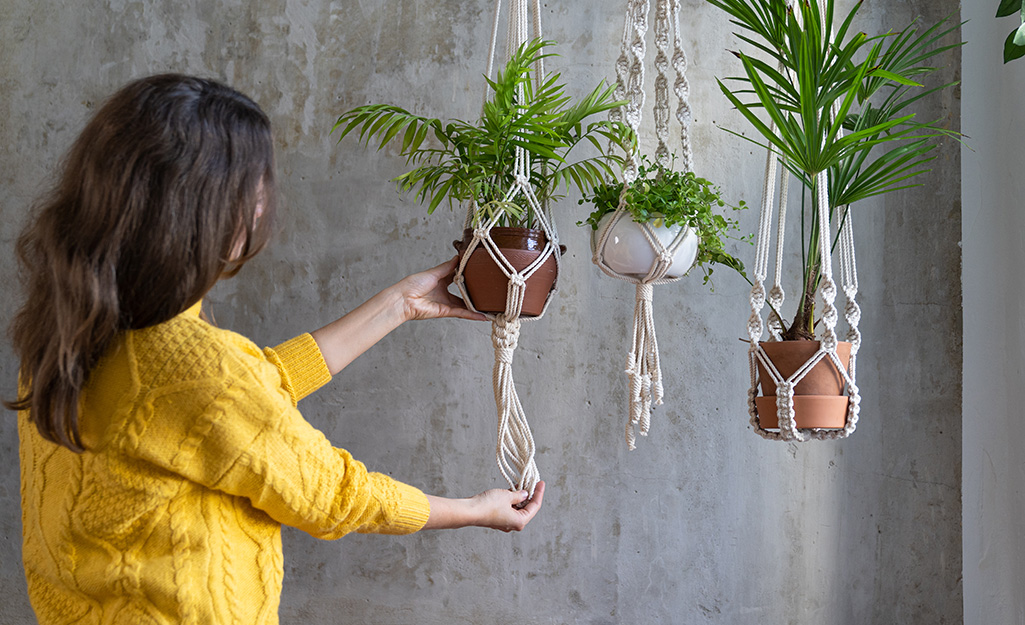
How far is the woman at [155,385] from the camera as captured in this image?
0.93m

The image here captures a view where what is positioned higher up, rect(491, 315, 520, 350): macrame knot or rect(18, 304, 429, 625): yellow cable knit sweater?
rect(491, 315, 520, 350): macrame knot

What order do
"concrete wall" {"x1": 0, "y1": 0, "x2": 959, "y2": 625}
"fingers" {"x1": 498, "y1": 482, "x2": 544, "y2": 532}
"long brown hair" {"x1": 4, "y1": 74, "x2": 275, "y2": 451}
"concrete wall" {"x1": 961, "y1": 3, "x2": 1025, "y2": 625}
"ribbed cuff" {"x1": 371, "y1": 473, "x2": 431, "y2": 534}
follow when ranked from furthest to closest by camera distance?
1. "concrete wall" {"x1": 0, "y1": 0, "x2": 959, "y2": 625}
2. "concrete wall" {"x1": 961, "y1": 3, "x2": 1025, "y2": 625}
3. "fingers" {"x1": 498, "y1": 482, "x2": 544, "y2": 532}
4. "ribbed cuff" {"x1": 371, "y1": 473, "x2": 431, "y2": 534}
5. "long brown hair" {"x1": 4, "y1": 74, "x2": 275, "y2": 451}

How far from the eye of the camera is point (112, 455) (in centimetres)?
96

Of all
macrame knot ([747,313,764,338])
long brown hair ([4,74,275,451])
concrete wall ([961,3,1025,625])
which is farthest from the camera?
concrete wall ([961,3,1025,625])

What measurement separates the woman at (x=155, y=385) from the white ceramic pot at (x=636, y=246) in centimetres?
68

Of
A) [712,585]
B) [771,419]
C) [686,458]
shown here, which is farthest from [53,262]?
[712,585]

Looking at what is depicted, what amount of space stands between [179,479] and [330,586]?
45.9 inches

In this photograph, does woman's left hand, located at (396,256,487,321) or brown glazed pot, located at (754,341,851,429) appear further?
woman's left hand, located at (396,256,487,321)

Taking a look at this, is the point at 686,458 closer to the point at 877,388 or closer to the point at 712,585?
the point at 712,585

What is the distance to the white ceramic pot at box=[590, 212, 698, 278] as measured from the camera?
55.8 inches

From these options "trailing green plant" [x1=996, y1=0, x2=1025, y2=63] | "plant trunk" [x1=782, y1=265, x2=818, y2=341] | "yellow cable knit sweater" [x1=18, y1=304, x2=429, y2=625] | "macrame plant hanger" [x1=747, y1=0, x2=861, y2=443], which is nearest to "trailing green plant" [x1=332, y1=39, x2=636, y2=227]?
"macrame plant hanger" [x1=747, y1=0, x2=861, y2=443]

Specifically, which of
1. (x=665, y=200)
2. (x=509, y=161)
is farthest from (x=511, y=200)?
(x=665, y=200)

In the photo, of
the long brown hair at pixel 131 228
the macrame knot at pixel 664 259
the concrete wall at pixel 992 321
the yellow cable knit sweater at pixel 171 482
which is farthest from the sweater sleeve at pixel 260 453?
the concrete wall at pixel 992 321

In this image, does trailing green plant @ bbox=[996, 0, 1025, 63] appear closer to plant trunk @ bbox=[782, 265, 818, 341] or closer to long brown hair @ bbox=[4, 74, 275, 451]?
plant trunk @ bbox=[782, 265, 818, 341]
